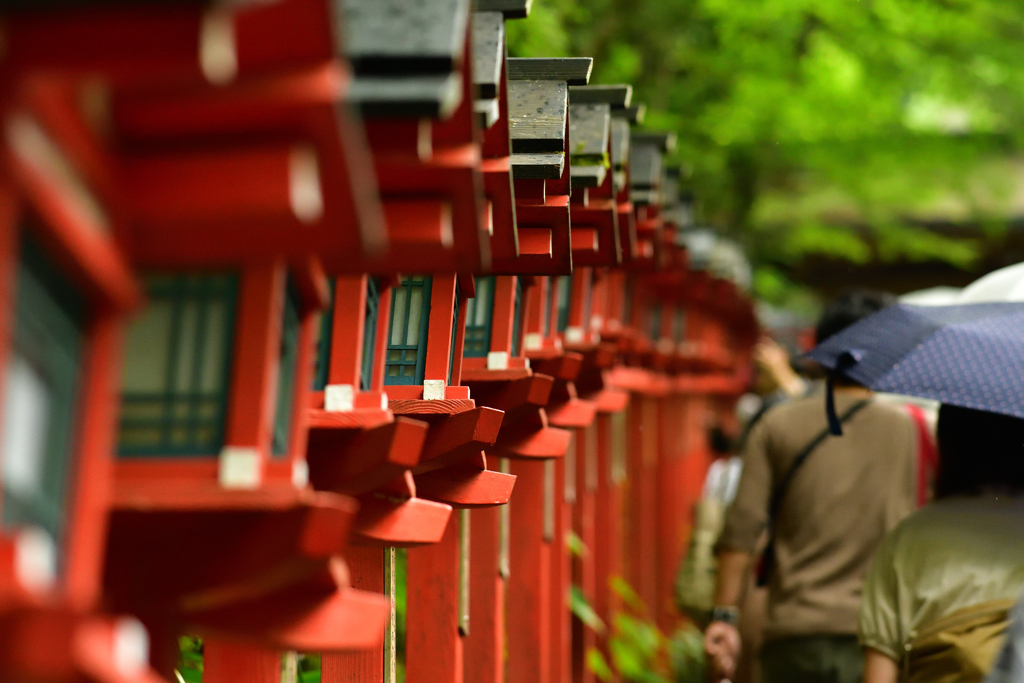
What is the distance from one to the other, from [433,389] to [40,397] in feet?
5.43

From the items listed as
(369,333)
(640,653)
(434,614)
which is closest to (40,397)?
(369,333)

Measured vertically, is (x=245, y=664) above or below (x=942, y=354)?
below

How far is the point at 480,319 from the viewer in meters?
3.74

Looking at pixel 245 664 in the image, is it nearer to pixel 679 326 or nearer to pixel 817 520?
pixel 817 520

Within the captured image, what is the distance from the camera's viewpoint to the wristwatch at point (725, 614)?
18.0ft

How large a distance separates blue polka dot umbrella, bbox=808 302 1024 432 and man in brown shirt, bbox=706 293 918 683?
0.98 m

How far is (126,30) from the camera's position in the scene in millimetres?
1273

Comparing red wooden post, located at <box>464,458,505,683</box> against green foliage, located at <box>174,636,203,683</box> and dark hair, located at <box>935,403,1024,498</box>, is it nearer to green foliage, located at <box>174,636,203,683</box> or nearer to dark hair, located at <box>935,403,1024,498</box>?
green foliage, located at <box>174,636,203,683</box>

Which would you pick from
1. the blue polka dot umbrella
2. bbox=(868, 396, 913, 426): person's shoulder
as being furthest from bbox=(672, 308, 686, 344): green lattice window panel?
the blue polka dot umbrella

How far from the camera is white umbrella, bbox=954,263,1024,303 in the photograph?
434 cm

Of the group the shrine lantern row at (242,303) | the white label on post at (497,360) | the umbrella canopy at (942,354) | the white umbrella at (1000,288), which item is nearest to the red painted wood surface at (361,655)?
the shrine lantern row at (242,303)

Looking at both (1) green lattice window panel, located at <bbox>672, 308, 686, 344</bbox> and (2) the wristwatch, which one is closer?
(2) the wristwatch

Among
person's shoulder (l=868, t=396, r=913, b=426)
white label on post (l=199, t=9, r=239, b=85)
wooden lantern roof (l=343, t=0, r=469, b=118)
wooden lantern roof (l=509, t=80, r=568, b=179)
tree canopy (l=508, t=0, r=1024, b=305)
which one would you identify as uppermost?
tree canopy (l=508, t=0, r=1024, b=305)

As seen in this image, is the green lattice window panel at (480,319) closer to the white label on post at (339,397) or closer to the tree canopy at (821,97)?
the white label on post at (339,397)
